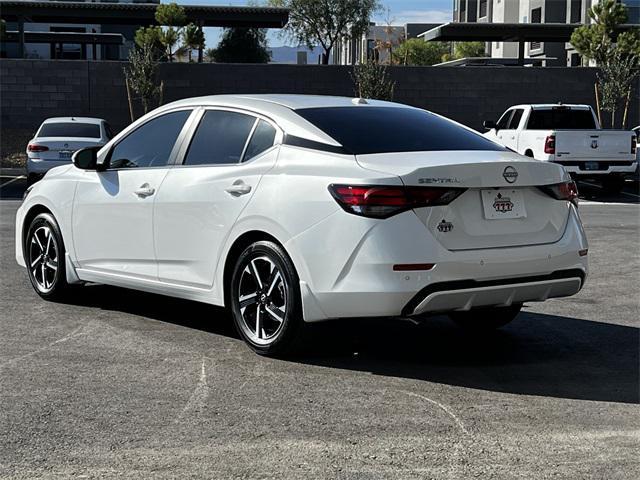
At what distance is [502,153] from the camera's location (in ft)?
20.9

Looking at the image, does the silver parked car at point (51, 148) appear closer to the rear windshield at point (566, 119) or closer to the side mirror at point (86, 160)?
the rear windshield at point (566, 119)

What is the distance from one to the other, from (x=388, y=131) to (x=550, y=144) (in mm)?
14230

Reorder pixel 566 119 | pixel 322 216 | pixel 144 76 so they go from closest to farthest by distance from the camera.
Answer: pixel 322 216 < pixel 566 119 < pixel 144 76

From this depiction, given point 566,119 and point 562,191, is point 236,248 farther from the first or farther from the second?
point 566,119

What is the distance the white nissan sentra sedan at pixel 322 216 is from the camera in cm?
568

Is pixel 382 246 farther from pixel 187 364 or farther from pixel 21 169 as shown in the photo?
pixel 21 169

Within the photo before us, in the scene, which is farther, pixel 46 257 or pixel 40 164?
pixel 40 164

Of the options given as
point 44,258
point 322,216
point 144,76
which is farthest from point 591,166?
point 322,216

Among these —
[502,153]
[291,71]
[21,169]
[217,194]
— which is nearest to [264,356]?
[217,194]

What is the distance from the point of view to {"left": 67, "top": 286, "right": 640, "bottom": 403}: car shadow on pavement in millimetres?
5758

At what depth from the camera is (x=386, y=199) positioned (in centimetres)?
563

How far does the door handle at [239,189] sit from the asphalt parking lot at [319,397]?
0.99 metres

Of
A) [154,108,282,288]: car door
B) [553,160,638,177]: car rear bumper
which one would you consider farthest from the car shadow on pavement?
[553,160,638,177]: car rear bumper

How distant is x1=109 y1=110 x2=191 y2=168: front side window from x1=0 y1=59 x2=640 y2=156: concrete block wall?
974 inches
